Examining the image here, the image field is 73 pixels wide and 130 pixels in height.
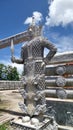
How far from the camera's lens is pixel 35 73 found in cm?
390

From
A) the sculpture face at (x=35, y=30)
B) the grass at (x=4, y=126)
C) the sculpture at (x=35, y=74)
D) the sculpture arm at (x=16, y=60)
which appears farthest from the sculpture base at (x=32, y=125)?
the sculpture face at (x=35, y=30)

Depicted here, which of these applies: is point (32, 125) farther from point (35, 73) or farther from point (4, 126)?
point (4, 126)

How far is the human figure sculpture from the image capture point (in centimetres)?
379

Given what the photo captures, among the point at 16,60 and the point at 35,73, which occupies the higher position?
Result: the point at 16,60

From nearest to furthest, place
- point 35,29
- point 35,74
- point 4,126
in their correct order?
point 35,74, point 35,29, point 4,126

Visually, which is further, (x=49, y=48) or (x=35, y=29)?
(x=35, y=29)

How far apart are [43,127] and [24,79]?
3.86ft

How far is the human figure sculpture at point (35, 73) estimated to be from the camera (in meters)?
3.79

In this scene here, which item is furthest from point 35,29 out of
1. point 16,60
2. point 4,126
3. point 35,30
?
point 4,126

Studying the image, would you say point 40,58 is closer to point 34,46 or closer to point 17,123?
point 34,46

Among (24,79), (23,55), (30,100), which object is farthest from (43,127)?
(23,55)

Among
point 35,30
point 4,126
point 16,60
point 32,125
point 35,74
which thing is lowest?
point 4,126

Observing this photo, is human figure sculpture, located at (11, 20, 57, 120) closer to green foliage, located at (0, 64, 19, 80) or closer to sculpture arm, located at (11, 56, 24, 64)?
sculpture arm, located at (11, 56, 24, 64)

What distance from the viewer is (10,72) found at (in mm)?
31625
